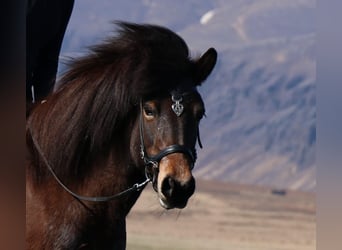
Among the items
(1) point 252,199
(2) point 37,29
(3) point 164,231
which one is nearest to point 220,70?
(1) point 252,199

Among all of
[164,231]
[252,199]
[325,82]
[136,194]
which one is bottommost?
[252,199]

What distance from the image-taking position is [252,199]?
111 ft

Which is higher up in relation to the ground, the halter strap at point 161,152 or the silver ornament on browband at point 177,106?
the silver ornament on browband at point 177,106

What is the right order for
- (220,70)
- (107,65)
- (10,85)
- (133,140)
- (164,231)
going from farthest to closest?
(220,70) → (164,231) → (107,65) → (133,140) → (10,85)

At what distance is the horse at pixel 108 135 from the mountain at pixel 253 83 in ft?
91.8

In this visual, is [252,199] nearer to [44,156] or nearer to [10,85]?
[44,156]

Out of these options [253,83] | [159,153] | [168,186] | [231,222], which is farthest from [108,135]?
[253,83]

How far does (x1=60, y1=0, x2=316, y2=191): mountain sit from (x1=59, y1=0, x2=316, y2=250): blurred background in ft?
0.16

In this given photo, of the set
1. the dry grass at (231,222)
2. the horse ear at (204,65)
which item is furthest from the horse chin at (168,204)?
the dry grass at (231,222)

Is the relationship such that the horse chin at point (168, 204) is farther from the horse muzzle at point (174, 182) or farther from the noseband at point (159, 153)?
the noseband at point (159, 153)

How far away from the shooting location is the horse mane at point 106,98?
3.69 m

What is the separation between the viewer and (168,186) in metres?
3.37

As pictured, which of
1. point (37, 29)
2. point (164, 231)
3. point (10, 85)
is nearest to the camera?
point (10, 85)

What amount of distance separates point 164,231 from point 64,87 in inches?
819
